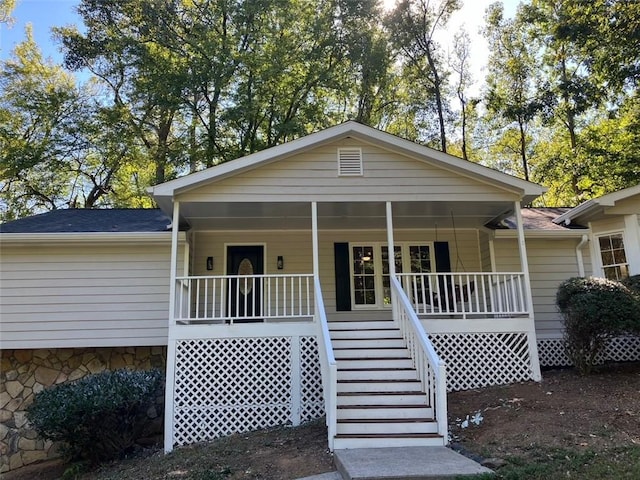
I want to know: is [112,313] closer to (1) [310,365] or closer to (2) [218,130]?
(1) [310,365]

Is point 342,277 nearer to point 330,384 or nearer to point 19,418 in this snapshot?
point 330,384

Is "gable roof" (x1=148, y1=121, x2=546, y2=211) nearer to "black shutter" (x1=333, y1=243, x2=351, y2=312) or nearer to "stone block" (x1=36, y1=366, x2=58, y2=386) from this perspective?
"black shutter" (x1=333, y1=243, x2=351, y2=312)

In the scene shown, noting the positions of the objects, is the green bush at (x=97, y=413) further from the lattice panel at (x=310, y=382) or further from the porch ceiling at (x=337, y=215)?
the porch ceiling at (x=337, y=215)

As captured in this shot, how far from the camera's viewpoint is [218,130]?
17812mm

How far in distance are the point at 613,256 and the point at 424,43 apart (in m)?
13.8

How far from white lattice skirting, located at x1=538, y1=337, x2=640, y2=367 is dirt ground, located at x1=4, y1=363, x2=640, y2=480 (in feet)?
4.01

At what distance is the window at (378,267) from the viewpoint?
10109 millimetres

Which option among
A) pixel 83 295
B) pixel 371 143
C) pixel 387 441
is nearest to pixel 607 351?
pixel 387 441

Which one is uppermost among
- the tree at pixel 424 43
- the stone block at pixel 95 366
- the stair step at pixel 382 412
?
the tree at pixel 424 43

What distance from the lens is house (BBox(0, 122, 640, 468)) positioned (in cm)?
706

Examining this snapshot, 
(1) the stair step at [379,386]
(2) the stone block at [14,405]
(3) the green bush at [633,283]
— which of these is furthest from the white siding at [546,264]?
(2) the stone block at [14,405]

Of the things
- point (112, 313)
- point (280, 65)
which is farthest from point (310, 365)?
point (280, 65)

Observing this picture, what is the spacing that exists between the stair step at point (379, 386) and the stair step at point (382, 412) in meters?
0.30

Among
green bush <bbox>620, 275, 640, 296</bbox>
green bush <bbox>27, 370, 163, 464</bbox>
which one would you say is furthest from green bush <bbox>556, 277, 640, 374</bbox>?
green bush <bbox>27, 370, 163, 464</bbox>
